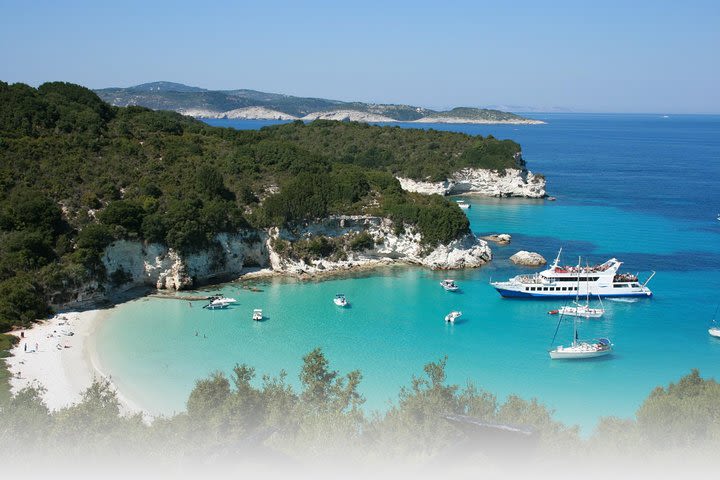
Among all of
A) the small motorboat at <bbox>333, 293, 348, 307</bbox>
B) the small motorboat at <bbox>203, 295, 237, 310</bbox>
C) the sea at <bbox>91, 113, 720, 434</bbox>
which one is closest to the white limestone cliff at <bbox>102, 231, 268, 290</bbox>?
the sea at <bbox>91, 113, 720, 434</bbox>

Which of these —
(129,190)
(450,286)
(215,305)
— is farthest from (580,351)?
(129,190)

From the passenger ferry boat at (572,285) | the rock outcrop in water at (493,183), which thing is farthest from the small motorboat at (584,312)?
the rock outcrop in water at (493,183)

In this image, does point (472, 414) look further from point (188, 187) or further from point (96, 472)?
point (188, 187)

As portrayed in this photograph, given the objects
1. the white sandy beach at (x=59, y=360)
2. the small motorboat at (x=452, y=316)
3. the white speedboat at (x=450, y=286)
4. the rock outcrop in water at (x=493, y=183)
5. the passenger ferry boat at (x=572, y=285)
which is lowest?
the white sandy beach at (x=59, y=360)

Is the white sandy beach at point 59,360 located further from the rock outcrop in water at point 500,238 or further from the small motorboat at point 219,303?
the rock outcrop in water at point 500,238

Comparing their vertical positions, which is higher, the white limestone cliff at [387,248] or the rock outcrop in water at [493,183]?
the rock outcrop in water at [493,183]
